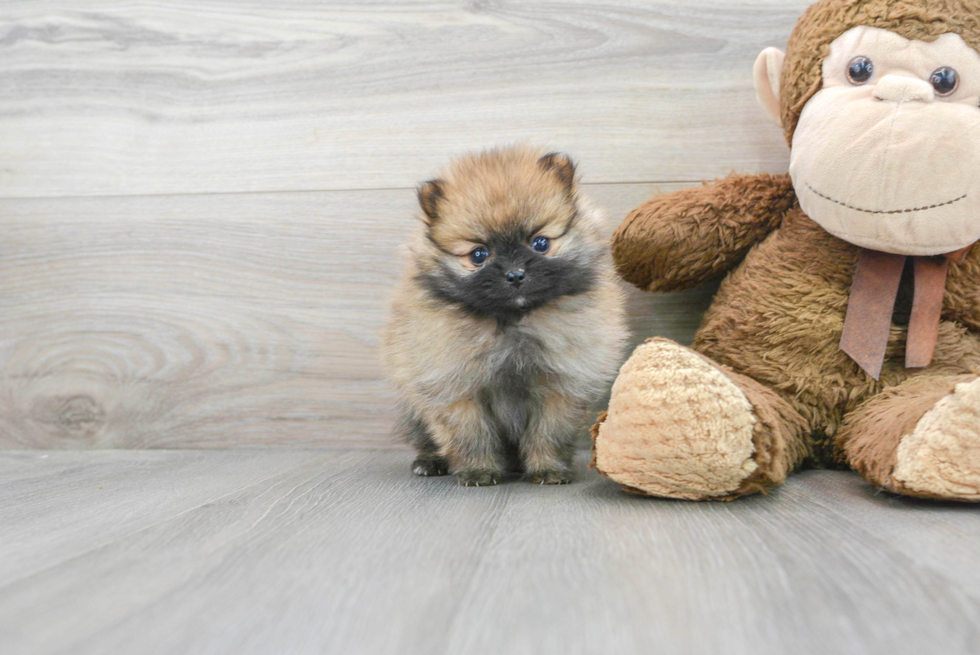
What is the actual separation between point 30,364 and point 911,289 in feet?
6.31

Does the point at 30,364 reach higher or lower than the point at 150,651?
lower

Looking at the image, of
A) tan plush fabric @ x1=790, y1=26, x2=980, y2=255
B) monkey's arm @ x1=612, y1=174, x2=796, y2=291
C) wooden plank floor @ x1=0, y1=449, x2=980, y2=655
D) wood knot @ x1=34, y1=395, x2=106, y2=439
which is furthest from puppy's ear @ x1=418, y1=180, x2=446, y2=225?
wood knot @ x1=34, y1=395, x2=106, y2=439

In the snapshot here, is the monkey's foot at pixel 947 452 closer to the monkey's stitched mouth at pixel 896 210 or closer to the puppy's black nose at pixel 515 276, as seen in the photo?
the monkey's stitched mouth at pixel 896 210

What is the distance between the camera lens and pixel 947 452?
967 mm

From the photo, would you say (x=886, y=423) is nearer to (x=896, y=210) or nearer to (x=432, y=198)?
(x=896, y=210)

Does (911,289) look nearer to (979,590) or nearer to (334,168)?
(979,590)

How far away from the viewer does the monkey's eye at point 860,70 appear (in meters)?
1.21

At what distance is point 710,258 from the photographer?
145cm

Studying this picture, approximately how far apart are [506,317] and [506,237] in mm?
141

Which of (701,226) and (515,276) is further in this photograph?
(701,226)

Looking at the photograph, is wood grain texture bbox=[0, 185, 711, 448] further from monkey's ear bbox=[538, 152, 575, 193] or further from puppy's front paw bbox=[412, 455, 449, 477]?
monkey's ear bbox=[538, 152, 575, 193]

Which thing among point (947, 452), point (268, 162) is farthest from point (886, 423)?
point (268, 162)

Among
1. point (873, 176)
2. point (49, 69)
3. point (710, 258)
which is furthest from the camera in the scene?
point (49, 69)

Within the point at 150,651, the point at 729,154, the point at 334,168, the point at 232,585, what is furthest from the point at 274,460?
the point at 729,154
